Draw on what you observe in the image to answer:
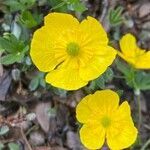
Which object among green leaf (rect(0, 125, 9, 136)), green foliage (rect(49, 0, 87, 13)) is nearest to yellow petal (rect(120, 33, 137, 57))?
green foliage (rect(49, 0, 87, 13))

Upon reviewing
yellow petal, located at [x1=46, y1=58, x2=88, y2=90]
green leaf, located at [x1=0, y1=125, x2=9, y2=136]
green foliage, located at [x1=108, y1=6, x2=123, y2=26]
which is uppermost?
green foliage, located at [x1=108, y1=6, x2=123, y2=26]

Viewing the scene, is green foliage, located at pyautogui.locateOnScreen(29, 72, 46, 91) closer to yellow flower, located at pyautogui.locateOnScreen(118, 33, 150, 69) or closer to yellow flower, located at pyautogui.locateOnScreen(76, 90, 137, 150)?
yellow flower, located at pyautogui.locateOnScreen(76, 90, 137, 150)

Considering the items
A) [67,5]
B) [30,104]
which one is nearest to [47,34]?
[67,5]

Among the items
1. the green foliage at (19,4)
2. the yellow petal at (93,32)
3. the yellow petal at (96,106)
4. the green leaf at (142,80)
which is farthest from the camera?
the green leaf at (142,80)

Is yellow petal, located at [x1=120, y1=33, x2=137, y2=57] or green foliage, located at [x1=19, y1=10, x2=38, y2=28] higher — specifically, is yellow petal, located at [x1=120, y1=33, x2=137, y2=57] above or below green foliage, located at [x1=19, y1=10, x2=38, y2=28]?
below

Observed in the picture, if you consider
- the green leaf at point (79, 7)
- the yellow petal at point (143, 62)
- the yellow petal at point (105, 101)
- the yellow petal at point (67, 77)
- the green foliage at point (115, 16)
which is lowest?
the yellow petal at point (105, 101)

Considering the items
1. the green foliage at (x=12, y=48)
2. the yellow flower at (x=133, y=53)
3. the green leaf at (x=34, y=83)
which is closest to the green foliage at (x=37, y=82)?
the green leaf at (x=34, y=83)

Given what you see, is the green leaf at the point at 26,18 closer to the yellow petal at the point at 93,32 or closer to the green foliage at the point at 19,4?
the green foliage at the point at 19,4

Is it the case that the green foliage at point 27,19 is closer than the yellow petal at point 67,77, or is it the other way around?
the yellow petal at point 67,77
